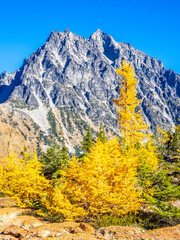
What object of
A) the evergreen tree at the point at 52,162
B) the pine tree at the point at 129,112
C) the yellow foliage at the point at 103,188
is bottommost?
the yellow foliage at the point at 103,188

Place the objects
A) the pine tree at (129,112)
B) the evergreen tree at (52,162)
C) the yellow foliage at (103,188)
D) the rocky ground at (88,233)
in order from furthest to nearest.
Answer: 1. the pine tree at (129,112)
2. the evergreen tree at (52,162)
3. the yellow foliage at (103,188)
4. the rocky ground at (88,233)

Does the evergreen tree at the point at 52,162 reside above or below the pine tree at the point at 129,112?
below

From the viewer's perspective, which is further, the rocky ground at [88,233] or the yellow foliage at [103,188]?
the yellow foliage at [103,188]

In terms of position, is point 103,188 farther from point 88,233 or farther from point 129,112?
point 129,112

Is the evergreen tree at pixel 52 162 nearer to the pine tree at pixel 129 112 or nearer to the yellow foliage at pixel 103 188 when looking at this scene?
the pine tree at pixel 129 112

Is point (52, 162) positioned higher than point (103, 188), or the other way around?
point (52, 162)

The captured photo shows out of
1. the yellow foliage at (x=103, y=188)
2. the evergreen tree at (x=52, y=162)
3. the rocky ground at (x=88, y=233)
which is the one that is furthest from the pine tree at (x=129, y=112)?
the rocky ground at (x=88, y=233)

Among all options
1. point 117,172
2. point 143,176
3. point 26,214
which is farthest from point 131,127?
point 26,214

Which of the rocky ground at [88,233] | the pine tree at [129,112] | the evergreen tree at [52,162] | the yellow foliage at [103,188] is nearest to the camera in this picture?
the rocky ground at [88,233]

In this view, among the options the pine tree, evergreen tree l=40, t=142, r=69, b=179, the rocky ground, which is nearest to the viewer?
the rocky ground

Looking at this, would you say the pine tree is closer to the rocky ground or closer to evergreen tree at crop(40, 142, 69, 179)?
evergreen tree at crop(40, 142, 69, 179)

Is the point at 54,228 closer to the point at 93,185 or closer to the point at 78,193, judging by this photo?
the point at 78,193

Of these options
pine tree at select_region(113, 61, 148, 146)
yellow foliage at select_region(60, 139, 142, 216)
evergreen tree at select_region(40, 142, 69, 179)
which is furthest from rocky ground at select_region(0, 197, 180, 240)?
pine tree at select_region(113, 61, 148, 146)

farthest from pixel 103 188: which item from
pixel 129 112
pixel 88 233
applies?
pixel 129 112
